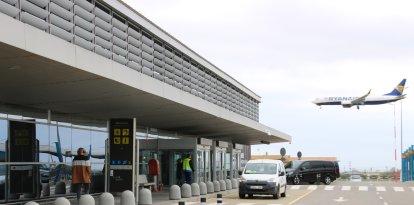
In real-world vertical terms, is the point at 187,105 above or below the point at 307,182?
above

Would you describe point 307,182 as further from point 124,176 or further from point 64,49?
point 64,49

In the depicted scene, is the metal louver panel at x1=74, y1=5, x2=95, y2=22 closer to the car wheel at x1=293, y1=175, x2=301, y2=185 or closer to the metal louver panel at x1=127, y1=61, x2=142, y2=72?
the metal louver panel at x1=127, y1=61, x2=142, y2=72

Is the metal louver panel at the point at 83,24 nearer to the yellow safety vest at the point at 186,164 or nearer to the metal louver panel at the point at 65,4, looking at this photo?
the metal louver panel at the point at 65,4

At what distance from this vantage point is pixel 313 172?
43.3 meters

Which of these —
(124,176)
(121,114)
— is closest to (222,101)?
(121,114)

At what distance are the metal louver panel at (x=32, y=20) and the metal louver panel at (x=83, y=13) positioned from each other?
6.60 feet

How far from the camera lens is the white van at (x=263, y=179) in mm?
25500

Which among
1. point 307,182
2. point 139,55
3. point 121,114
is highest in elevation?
point 139,55

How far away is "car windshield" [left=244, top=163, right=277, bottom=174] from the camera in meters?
26.8

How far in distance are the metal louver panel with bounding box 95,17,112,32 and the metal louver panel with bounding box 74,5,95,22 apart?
1.83ft

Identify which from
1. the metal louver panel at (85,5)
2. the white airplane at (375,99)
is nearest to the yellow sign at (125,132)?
the metal louver panel at (85,5)

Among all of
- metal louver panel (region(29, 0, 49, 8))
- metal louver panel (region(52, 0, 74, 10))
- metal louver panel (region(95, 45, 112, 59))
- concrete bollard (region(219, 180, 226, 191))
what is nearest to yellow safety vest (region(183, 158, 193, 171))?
concrete bollard (region(219, 180, 226, 191))

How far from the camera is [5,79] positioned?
14.1 m

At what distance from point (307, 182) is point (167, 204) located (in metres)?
25.7
